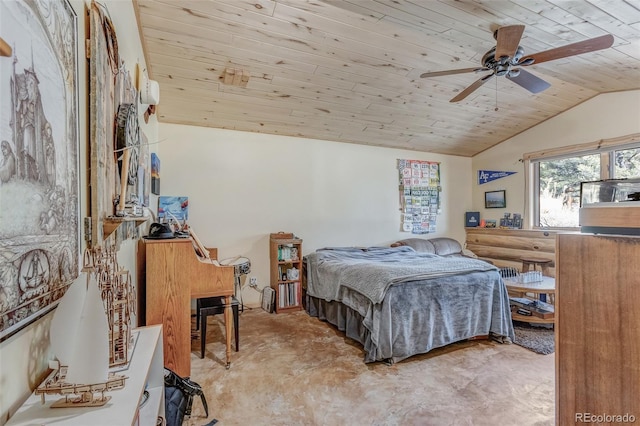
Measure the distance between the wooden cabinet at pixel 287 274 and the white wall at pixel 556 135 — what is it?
3.59 metres

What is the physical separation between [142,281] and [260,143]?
7.88 ft

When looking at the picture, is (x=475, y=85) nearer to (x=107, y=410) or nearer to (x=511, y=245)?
(x=107, y=410)

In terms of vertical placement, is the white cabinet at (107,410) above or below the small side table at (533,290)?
above

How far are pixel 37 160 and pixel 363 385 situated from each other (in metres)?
2.16

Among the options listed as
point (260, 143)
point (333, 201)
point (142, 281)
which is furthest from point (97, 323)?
point (333, 201)

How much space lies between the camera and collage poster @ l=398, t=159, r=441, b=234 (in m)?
4.92

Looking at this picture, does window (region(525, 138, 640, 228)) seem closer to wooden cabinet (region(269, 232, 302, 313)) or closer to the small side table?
the small side table

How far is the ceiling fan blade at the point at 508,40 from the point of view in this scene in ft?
5.97

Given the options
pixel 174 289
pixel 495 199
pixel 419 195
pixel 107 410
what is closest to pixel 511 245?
pixel 495 199

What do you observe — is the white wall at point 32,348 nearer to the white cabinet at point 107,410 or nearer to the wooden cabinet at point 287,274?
the white cabinet at point 107,410

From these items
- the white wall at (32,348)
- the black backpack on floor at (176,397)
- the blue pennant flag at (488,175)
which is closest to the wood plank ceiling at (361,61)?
the blue pennant flag at (488,175)

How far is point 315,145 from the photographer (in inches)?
169

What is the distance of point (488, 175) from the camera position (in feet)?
17.1

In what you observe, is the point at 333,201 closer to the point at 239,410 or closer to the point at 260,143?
the point at 260,143
